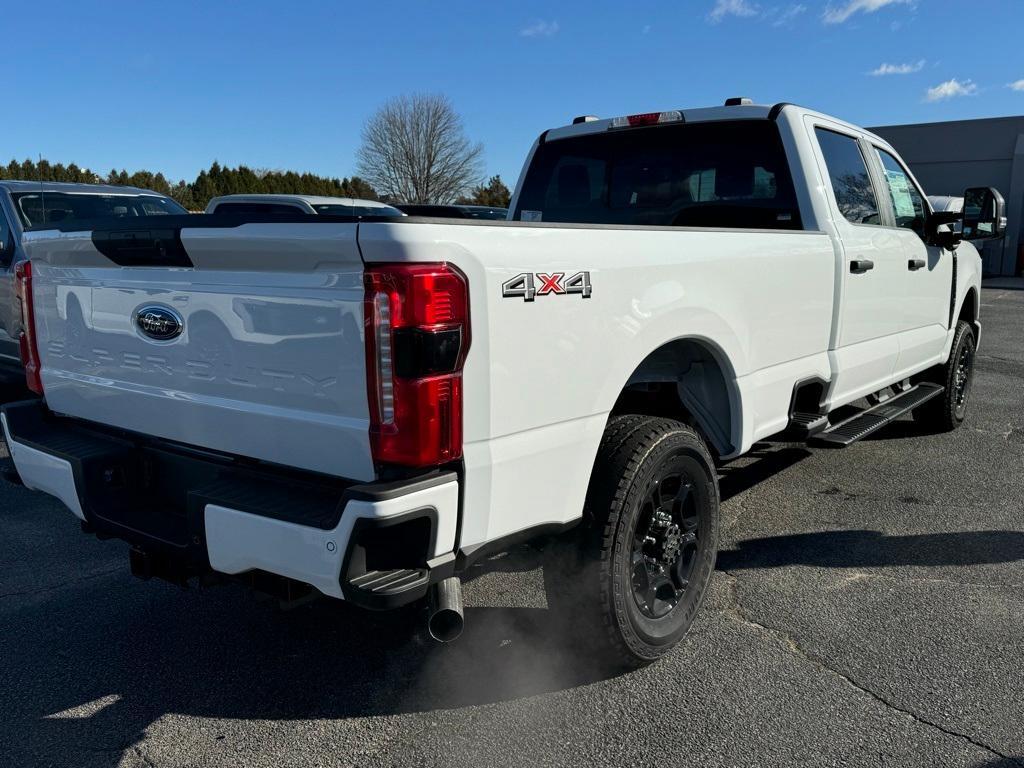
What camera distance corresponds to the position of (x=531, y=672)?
309cm

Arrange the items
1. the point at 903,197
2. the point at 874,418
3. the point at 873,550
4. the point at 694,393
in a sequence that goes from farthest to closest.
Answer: the point at 903,197 → the point at 874,418 → the point at 873,550 → the point at 694,393

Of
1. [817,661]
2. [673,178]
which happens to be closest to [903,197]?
[673,178]

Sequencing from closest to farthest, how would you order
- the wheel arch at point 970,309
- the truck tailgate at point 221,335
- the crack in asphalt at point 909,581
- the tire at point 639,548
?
the truck tailgate at point 221,335
the tire at point 639,548
the crack in asphalt at point 909,581
the wheel arch at point 970,309

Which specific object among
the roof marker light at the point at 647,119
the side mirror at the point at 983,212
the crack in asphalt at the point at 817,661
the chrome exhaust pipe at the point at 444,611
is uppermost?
the roof marker light at the point at 647,119

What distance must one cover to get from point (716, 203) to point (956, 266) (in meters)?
2.58

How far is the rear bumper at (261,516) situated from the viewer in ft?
7.11

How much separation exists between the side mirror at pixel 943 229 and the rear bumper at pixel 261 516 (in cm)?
439

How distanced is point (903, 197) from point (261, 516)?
4581 millimetres

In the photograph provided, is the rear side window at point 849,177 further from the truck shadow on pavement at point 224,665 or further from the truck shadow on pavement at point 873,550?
the truck shadow on pavement at point 224,665

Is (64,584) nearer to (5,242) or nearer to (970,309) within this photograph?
(5,242)

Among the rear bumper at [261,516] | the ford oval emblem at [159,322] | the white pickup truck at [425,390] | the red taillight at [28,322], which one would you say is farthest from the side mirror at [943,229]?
the red taillight at [28,322]

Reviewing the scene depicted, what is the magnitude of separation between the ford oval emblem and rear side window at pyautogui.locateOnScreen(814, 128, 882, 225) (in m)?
3.26

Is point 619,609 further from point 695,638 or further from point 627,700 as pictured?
point 695,638

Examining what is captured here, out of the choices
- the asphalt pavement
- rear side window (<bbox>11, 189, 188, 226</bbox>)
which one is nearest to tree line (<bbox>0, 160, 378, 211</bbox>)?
rear side window (<bbox>11, 189, 188, 226</bbox>)
